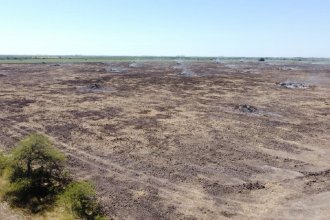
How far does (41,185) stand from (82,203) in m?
3.47

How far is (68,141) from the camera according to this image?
26516 millimetres

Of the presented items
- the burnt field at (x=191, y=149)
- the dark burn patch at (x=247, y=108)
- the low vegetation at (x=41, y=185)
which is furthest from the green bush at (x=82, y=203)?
the dark burn patch at (x=247, y=108)

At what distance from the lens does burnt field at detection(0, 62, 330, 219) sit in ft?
55.5

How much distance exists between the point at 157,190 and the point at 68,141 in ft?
34.3

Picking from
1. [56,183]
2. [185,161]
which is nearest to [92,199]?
[56,183]

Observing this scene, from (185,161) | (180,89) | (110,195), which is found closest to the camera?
(110,195)

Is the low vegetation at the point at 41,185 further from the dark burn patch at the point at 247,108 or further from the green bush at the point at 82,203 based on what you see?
the dark burn patch at the point at 247,108

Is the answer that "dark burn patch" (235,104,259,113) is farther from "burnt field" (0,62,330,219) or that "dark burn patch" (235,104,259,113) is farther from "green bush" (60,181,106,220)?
"green bush" (60,181,106,220)

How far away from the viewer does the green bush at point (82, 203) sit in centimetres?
1520

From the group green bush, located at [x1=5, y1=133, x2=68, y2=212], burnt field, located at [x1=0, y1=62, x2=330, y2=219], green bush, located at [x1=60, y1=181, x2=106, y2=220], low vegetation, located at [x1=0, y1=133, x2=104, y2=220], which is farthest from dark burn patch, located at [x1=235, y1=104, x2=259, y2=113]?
green bush, located at [x1=60, y1=181, x2=106, y2=220]

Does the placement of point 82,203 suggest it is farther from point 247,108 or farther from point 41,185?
point 247,108

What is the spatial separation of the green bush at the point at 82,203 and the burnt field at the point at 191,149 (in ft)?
2.08

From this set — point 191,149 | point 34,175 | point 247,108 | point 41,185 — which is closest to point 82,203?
point 41,185

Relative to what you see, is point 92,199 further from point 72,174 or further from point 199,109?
point 199,109
